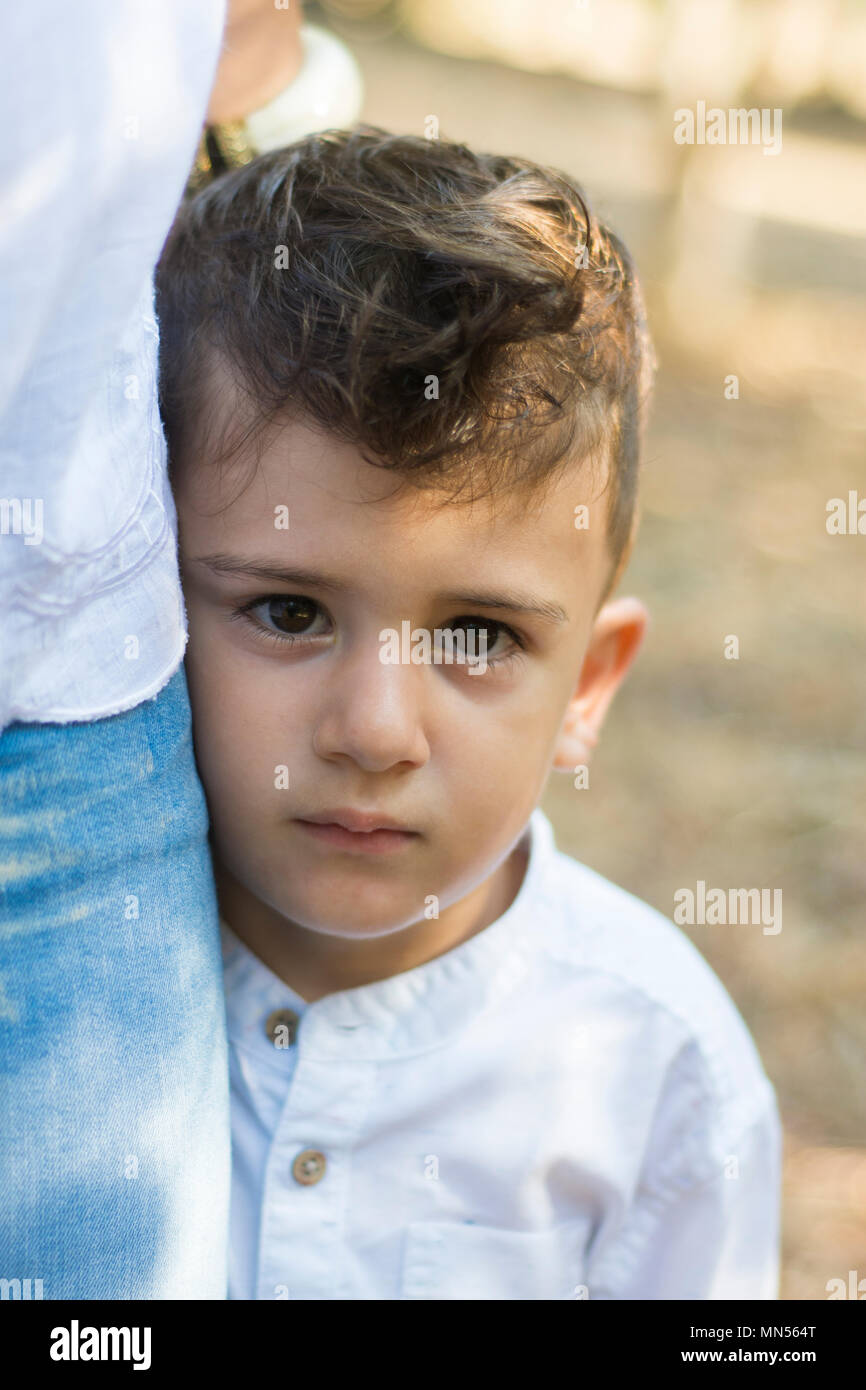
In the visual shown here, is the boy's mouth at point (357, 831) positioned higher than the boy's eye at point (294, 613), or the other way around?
the boy's eye at point (294, 613)

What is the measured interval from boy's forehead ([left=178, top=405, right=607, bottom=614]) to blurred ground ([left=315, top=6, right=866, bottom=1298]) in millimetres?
618

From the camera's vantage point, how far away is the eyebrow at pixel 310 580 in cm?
121

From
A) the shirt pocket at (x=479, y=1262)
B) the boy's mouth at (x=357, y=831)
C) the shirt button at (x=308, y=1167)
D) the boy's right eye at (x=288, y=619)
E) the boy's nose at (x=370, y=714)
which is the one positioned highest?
the boy's right eye at (x=288, y=619)

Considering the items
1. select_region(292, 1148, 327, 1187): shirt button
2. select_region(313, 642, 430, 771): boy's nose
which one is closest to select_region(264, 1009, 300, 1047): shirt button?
select_region(292, 1148, 327, 1187): shirt button

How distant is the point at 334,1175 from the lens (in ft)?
4.65

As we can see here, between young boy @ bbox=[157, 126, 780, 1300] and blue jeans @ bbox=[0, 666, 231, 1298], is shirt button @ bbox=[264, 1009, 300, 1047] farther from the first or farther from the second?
blue jeans @ bbox=[0, 666, 231, 1298]

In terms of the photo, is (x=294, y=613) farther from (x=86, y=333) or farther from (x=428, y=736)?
(x=86, y=333)

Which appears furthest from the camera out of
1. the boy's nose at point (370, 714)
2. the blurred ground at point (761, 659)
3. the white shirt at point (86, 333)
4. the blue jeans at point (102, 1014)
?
the blurred ground at point (761, 659)

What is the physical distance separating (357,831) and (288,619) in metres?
0.20

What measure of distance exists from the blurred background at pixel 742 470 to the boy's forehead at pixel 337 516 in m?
0.56

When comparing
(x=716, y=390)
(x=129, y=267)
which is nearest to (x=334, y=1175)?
(x=129, y=267)

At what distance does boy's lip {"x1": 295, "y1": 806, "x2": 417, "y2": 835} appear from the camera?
4.06ft

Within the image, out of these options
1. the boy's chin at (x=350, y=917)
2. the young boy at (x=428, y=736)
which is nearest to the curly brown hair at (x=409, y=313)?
the young boy at (x=428, y=736)

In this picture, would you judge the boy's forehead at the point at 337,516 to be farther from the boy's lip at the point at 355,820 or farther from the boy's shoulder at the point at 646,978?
the boy's shoulder at the point at 646,978
